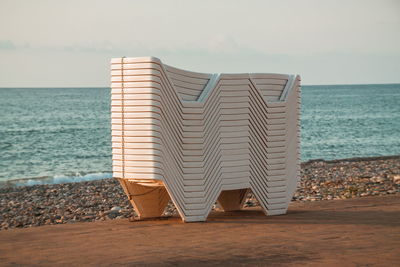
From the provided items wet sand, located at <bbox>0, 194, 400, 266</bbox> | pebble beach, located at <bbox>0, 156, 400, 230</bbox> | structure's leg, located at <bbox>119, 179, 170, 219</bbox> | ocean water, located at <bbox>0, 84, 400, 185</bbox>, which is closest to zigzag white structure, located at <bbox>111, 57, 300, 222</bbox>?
structure's leg, located at <bbox>119, 179, 170, 219</bbox>

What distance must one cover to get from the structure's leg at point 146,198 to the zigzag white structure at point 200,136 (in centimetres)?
1

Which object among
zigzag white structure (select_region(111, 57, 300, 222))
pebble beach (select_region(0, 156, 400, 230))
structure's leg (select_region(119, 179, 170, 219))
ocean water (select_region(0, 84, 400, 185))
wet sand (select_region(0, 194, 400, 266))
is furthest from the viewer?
ocean water (select_region(0, 84, 400, 185))

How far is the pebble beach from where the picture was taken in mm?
11962

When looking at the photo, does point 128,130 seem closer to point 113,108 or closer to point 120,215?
A: point 113,108

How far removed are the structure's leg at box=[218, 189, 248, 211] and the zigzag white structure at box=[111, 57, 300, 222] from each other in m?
0.02

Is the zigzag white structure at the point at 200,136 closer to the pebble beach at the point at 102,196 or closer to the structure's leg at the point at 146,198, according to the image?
the structure's leg at the point at 146,198

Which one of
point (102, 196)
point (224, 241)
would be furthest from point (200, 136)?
point (102, 196)

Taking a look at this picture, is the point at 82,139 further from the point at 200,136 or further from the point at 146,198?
the point at 200,136

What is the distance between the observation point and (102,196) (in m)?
14.8

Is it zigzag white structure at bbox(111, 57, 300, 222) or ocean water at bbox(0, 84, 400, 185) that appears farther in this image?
ocean water at bbox(0, 84, 400, 185)

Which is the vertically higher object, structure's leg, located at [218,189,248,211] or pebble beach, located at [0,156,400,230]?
structure's leg, located at [218,189,248,211]

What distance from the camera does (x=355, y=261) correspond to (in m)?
6.35

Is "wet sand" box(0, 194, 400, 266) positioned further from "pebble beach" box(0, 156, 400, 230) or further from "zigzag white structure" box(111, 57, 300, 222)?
"pebble beach" box(0, 156, 400, 230)

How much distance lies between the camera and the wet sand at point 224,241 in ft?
21.4
